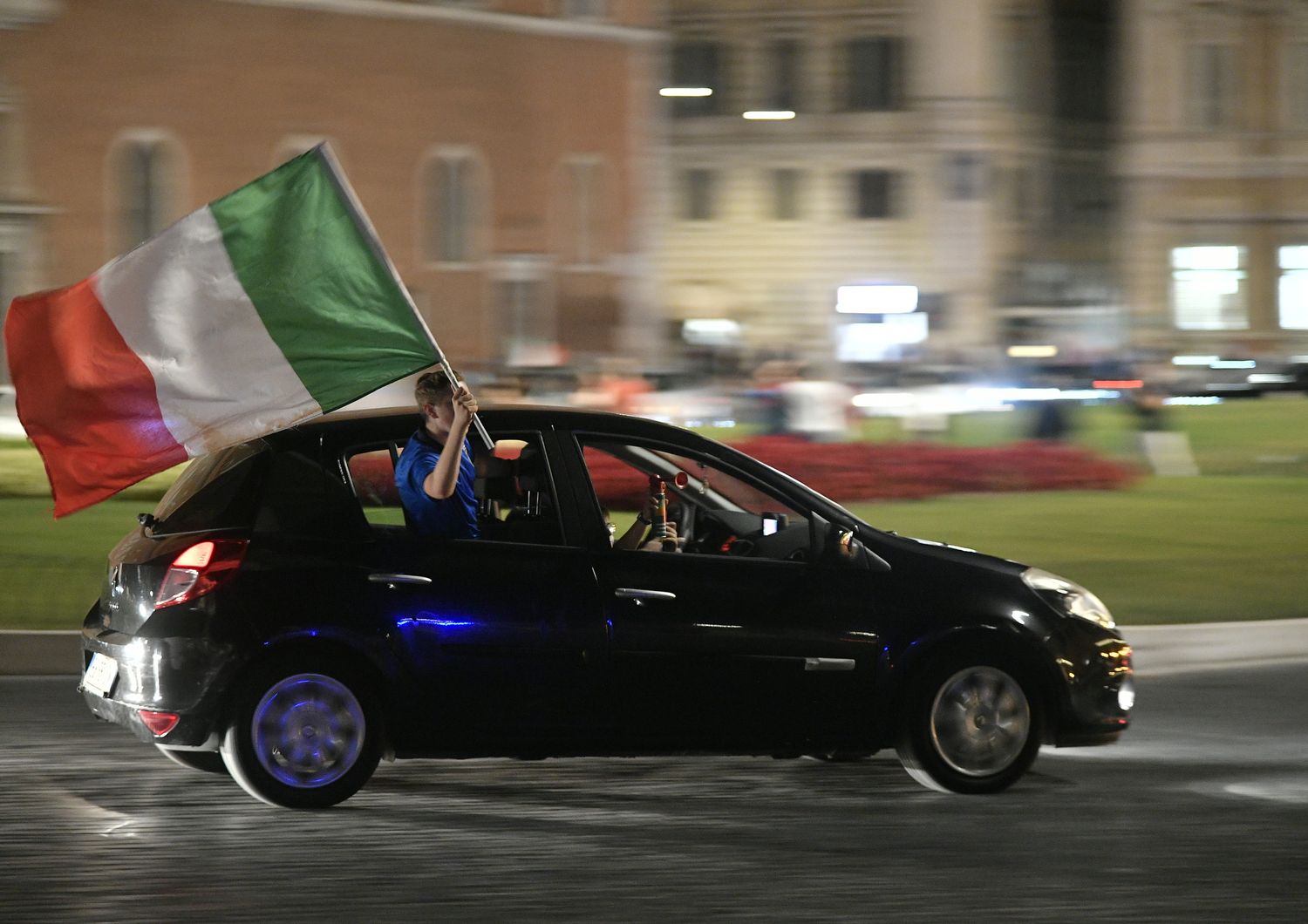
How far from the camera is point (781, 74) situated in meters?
67.7

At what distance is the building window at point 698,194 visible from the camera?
6769 cm

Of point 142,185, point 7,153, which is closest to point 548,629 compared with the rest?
point 7,153

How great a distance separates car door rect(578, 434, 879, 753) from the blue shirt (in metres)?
0.48

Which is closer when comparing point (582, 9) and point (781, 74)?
point (582, 9)

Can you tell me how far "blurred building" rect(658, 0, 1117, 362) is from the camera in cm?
6378

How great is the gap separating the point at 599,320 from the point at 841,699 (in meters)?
39.3

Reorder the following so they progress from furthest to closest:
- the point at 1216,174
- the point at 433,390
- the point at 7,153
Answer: the point at 1216,174 < the point at 7,153 < the point at 433,390

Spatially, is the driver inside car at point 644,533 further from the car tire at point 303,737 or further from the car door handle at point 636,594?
the car tire at point 303,737

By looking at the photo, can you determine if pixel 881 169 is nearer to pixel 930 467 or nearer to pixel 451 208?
pixel 451 208

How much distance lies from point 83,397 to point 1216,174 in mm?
51623

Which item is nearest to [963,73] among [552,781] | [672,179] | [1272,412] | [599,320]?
[672,179]

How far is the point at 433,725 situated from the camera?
8305 mm

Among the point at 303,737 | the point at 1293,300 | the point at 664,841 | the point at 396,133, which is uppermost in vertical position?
the point at 396,133

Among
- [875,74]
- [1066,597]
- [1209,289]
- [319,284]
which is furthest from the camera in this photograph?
[875,74]
